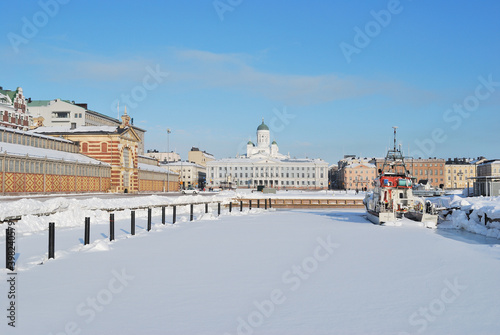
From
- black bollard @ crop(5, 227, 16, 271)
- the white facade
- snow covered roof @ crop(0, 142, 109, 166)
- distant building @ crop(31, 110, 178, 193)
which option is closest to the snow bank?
black bollard @ crop(5, 227, 16, 271)

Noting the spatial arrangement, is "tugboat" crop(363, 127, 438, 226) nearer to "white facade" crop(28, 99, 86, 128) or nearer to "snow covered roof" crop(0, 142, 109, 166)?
"snow covered roof" crop(0, 142, 109, 166)

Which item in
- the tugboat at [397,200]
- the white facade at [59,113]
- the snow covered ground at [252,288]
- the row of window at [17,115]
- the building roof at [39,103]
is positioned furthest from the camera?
the building roof at [39,103]

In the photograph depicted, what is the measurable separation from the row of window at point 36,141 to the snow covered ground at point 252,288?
5565 cm

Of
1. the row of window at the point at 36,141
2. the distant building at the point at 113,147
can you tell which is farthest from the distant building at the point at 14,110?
the row of window at the point at 36,141

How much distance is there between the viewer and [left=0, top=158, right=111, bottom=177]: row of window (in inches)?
2446

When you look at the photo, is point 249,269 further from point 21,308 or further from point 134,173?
point 134,173

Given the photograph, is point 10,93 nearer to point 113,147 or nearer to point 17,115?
point 17,115

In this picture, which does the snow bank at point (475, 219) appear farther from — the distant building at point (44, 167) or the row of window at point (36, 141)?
the row of window at point (36, 141)

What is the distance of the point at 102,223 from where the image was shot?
112ft

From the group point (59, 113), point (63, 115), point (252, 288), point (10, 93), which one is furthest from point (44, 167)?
point (59, 113)

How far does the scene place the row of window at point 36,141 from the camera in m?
72.7

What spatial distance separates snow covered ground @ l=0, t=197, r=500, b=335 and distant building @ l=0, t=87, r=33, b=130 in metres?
83.0

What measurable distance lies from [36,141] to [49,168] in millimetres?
11679

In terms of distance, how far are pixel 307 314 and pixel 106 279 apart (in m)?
6.52
